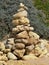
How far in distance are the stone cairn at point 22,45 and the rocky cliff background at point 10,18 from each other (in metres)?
1.03

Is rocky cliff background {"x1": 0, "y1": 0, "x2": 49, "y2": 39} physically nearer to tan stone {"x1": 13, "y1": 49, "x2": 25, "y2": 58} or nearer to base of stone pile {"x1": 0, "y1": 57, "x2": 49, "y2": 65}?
tan stone {"x1": 13, "y1": 49, "x2": 25, "y2": 58}

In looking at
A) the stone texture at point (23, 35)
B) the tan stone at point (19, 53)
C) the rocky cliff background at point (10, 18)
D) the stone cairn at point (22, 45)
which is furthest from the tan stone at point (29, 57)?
the rocky cliff background at point (10, 18)

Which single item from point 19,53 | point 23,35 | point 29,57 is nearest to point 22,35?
point 23,35

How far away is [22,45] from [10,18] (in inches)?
78.1

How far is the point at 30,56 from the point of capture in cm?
988

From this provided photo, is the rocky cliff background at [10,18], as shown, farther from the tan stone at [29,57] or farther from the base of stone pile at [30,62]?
the base of stone pile at [30,62]

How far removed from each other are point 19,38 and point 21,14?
86cm

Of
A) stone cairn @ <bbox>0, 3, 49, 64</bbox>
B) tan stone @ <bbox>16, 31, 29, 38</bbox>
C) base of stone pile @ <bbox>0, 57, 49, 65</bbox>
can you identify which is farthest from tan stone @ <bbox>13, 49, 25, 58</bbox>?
tan stone @ <bbox>16, 31, 29, 38</bbox>

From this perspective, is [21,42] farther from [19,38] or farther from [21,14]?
[21,14]

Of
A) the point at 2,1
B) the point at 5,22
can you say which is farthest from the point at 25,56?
the point at 2,1

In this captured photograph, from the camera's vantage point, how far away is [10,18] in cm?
1167

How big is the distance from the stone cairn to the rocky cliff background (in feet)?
3.38

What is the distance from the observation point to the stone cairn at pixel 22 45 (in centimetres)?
977

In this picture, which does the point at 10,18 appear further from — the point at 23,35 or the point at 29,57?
the point at 29,57
